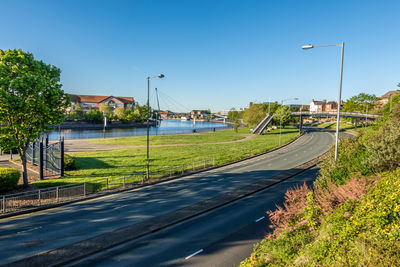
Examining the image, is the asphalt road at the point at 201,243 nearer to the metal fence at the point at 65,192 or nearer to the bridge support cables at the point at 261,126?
the metal fence at the point at 65,192

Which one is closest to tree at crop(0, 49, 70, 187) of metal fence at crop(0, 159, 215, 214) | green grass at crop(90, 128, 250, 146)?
metal fence at crop(0, 159, 215, 214)

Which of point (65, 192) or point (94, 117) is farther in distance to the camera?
point (94, 117)

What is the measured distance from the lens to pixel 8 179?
660 inches

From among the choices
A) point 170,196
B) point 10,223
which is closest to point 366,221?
point 170,196

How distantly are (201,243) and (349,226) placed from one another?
21.2ft

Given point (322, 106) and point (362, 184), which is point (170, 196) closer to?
point (362, 184)

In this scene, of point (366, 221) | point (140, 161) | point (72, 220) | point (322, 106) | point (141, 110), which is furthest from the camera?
point (322, 106)

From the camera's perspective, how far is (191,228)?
11922mm

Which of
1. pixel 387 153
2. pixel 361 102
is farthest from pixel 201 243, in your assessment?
pixel 361 102

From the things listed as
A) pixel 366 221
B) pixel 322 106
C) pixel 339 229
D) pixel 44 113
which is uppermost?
pixel 322 106

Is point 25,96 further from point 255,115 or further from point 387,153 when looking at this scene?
point 255,115

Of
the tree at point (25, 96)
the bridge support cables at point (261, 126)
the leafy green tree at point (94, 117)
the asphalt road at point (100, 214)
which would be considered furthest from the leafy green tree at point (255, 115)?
the leafy green tree at point (94, 117)

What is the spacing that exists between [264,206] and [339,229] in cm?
891

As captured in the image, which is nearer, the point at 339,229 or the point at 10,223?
the point at 339,229
